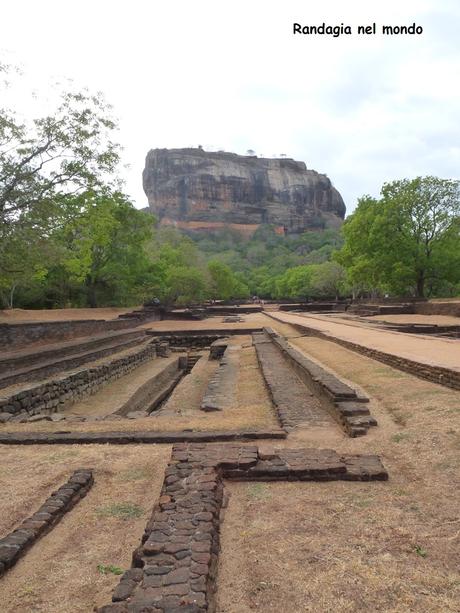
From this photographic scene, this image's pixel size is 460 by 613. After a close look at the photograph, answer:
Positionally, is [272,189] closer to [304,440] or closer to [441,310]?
[441,310]

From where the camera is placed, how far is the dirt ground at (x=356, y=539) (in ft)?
7.22

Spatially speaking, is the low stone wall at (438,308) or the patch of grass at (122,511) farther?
the low stone wall at (438,308)

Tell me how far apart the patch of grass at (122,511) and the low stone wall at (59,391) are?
4.67 meters

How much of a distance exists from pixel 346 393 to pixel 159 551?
4169 mm

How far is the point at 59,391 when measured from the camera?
1005 centimetres

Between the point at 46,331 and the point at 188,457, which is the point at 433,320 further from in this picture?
the point at 188,457

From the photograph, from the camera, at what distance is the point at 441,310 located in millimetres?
21531

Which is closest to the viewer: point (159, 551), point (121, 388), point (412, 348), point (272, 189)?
point (159, 551)

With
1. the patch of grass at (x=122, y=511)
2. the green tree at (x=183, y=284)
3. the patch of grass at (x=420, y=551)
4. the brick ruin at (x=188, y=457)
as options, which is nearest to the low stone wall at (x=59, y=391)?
the brick ruin at (x=188, y=457)

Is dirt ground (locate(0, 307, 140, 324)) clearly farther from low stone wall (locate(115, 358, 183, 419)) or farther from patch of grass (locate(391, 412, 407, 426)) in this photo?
patch of grass (locate(391, 412, 407, 426))

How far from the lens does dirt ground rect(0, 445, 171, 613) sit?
2396mm

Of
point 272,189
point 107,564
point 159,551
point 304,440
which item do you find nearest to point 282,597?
point 159,551

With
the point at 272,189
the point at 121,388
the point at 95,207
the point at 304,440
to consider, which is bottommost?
the point at 121,388

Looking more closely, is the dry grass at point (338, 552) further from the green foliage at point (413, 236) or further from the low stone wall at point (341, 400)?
the green foliage at point (413, 236)
